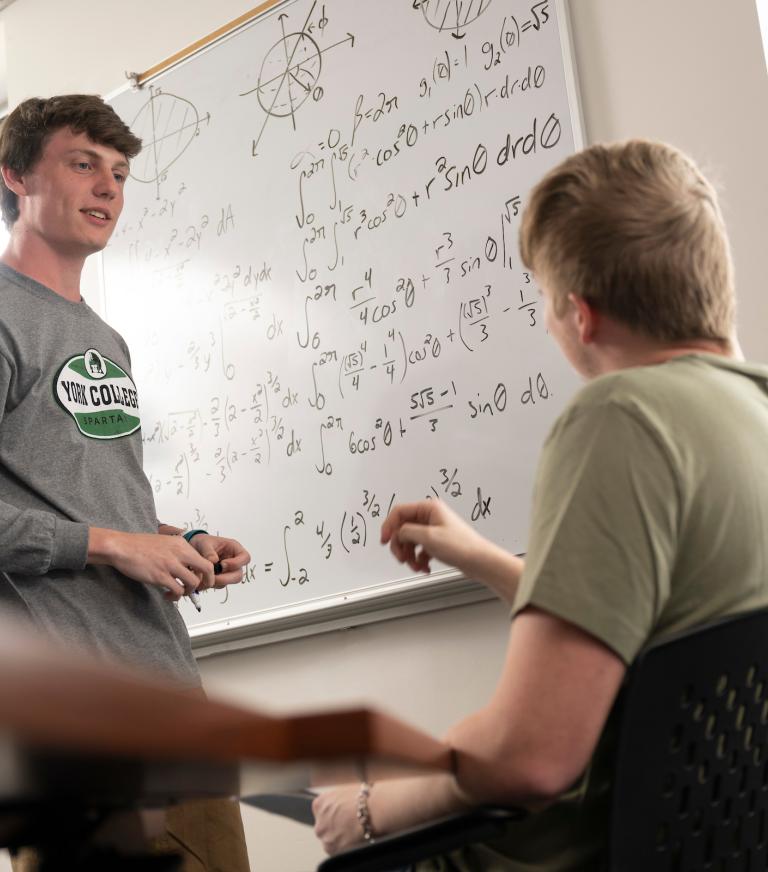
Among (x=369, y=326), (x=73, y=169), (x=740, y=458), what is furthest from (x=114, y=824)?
(x=369, y=326)

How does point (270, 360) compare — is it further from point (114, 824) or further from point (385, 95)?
point (114, 824)

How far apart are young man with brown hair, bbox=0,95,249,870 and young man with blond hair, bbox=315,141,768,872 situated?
801 mm

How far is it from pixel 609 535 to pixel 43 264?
4.64ft

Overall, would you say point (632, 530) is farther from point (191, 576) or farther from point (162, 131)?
point (162, 131)

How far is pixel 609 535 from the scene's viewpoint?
83 cm

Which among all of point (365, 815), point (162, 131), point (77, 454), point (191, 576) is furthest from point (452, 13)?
point (365, 815)

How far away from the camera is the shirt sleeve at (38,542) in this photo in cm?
157

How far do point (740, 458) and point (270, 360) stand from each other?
192cm

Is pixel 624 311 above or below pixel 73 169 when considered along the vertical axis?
below

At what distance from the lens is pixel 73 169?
2.01m

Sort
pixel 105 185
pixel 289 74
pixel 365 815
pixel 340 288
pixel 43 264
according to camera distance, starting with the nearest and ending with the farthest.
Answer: pixel 365 815, pixel 43 264, pixel 105 185, pixel 340 288, pixel 289 74

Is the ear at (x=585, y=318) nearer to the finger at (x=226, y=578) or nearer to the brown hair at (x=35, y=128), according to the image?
the finger at (x=226, y=578)

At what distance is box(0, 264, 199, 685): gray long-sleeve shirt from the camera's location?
1610mm

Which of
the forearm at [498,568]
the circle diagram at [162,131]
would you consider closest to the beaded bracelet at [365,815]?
the forearm at [498,568]
